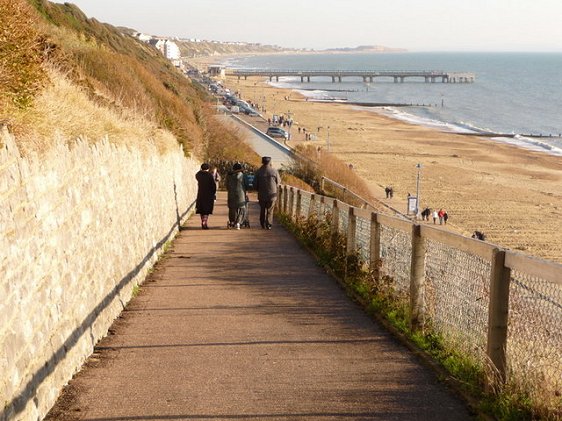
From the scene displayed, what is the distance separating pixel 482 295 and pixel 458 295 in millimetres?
478

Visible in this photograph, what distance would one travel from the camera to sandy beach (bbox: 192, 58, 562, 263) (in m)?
36.3

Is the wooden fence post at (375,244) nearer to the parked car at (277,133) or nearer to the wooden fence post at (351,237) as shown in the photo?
the wooden fence post at (351,237)

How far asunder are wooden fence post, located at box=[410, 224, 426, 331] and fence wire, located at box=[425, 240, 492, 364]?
0.28 ft

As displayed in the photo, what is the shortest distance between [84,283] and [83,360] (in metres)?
0.69

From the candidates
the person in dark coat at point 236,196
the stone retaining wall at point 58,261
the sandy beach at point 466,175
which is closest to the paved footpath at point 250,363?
the stone retaining wall at point 58,261

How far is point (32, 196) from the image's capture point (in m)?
5.33

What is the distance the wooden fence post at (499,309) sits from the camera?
17.9ft

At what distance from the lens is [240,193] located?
17.0 meters

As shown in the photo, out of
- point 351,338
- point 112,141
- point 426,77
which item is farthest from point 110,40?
point 426,77

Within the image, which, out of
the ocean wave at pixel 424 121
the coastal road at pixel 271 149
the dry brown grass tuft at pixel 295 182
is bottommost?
the ocean wave at pixel 424 121

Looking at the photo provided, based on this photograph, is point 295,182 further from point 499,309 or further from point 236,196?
point 499,309

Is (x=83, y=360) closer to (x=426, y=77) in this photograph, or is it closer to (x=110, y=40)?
(x=110, y=40)

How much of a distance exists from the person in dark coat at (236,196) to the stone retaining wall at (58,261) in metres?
6.83

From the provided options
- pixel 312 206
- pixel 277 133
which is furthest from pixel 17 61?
pixel 277 133
